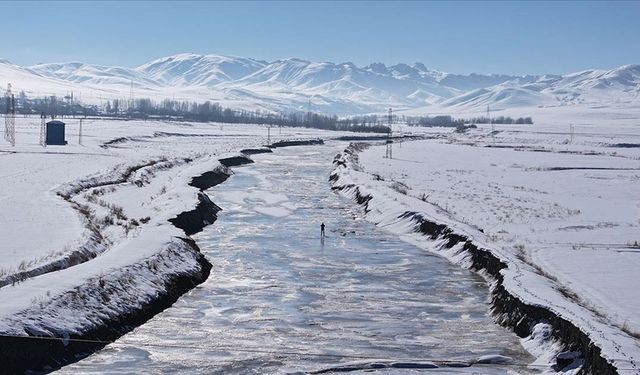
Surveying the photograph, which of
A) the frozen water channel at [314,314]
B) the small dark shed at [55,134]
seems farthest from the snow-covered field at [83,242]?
the small dark shed at [55,134]

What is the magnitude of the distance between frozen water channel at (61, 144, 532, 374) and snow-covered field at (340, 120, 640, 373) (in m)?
1.56

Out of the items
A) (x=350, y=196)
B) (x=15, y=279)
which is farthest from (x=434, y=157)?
(x=15, y=279)

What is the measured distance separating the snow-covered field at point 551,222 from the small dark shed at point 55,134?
1215 inches

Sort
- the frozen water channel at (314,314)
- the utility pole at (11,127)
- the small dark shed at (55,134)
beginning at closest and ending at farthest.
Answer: the frozen water channel at (314,314)
the utility pole at (11,127)
the small dark shed at (55,134)

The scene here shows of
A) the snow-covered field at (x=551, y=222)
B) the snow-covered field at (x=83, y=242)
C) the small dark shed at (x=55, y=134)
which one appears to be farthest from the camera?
the small dark shed at (x=55, y=134)

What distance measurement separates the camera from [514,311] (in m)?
19.3

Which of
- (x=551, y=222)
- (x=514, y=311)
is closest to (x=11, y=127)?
(x=551, y=222)

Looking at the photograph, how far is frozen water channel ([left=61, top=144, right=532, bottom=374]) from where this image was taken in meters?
16.2

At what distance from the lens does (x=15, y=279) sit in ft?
63.2

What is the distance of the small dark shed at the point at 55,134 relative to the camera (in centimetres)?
8406

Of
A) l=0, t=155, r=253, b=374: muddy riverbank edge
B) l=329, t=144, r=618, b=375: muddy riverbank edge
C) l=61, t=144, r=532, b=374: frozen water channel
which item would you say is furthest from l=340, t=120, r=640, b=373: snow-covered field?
l=0, t=155, r=253, b=374: muddy riverbank edge

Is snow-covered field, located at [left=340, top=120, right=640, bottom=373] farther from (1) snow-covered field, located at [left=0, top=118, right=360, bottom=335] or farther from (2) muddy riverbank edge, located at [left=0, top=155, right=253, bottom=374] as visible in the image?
(1) snow-covered field, located at [left=0, top=118, right=360, bottom=335]

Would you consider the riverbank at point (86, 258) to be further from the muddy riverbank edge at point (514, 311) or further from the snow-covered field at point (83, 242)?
the muddy riverbank edge at point (514, 311)

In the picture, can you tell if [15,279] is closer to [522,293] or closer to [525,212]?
[522,293]
